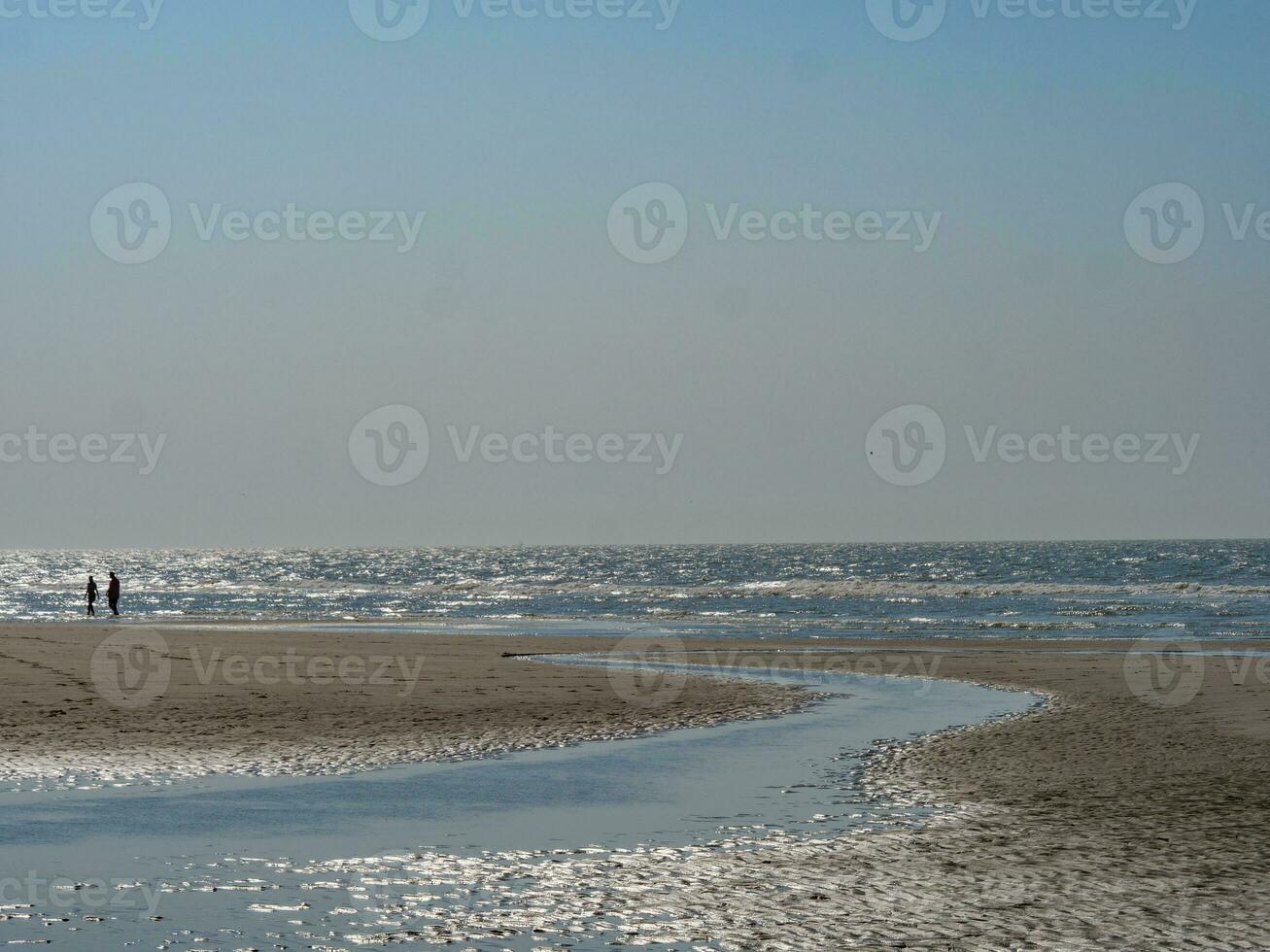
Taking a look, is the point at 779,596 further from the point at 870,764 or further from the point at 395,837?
the point at 395,837

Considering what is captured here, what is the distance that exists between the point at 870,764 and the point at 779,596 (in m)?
72.3

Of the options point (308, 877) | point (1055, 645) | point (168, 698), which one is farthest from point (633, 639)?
point (308, 877)

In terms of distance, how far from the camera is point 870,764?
56.7 ft

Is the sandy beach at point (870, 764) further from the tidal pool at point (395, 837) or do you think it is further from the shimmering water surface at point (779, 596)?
the shimmering water surface at point (779, 596)

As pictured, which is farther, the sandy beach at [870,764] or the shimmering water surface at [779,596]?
the shimmering water surface at [779,596]

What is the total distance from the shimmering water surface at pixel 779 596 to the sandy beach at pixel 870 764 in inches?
852

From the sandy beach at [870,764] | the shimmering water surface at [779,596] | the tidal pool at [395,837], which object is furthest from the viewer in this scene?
the shimmering water surface at [779,596]

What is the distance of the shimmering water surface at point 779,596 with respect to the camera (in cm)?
5884

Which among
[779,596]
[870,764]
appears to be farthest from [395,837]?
[779,596]

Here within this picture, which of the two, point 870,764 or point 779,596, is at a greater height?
point 870,764

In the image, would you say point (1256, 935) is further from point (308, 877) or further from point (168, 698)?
point (168, 698)

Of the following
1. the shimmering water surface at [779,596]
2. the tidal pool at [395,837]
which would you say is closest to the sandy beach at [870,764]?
the tidal pool at [395,837]

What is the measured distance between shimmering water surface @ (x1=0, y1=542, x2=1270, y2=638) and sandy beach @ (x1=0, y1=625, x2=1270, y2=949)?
21.6m


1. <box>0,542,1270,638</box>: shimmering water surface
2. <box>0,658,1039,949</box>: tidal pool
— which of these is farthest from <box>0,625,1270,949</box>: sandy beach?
<box>0,542,1270,638</box>: shimmering water surface
